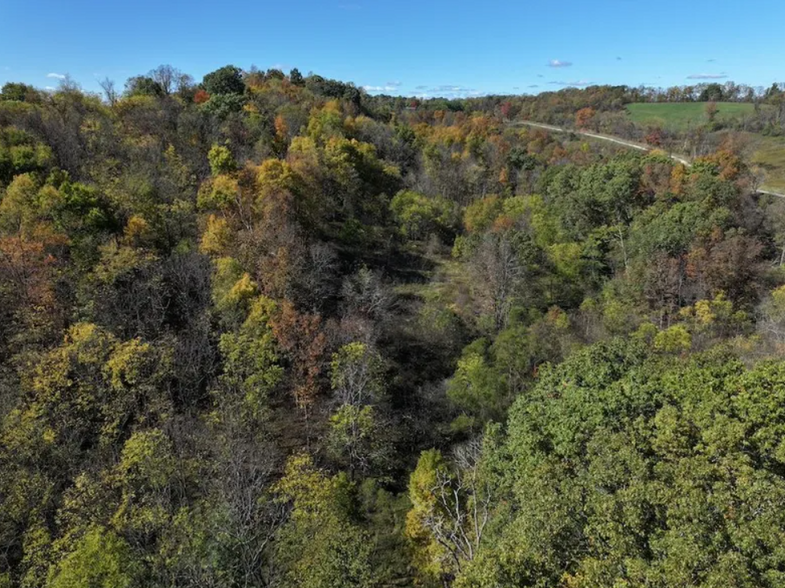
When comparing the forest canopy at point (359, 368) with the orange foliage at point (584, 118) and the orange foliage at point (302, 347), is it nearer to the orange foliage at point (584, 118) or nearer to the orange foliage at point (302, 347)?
the orange foliage at point (302, 347)

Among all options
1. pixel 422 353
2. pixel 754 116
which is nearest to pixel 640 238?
pixel 422 353

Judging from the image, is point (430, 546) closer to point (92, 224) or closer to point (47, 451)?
point (47, 451)

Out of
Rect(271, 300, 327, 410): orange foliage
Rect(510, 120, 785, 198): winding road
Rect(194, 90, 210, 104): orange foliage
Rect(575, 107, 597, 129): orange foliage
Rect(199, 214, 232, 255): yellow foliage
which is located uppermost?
Rect(194, 90, 210, 104): orange foliage

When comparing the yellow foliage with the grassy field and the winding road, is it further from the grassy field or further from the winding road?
the grassy field

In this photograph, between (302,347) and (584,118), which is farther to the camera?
(584,118)

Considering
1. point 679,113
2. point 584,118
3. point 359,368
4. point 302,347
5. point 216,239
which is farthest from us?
point 584,118

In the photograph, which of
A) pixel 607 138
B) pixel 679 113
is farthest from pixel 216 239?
pixel 679 113

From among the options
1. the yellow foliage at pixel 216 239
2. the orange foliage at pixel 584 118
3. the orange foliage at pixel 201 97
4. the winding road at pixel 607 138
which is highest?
the orange foliage at pixel 201 97

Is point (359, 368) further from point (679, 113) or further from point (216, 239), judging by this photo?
point (679, 113)

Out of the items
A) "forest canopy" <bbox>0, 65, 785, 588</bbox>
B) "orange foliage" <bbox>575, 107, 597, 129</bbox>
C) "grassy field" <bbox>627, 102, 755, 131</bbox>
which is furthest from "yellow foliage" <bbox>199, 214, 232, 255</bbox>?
"orange foliage" <bbox>575, 107, 597, 129</bbox>

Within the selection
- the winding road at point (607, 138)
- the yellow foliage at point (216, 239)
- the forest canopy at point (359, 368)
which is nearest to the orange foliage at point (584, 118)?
the winding road at point (607, 138)
